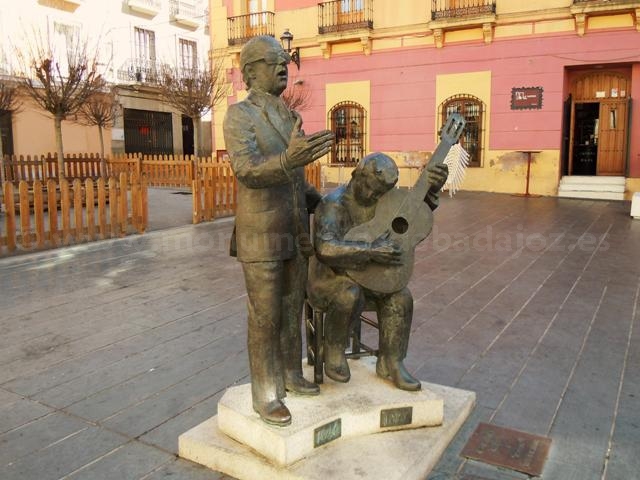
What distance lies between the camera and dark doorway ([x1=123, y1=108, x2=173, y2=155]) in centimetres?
2393

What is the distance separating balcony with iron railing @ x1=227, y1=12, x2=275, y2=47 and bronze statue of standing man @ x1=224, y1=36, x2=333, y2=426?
1734cm

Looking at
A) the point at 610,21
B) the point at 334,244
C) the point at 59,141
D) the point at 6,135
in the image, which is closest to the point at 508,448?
the point at 334,244

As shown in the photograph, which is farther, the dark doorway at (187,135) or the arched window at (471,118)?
the dark doorway at (187,135)

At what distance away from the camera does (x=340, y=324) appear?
277cm

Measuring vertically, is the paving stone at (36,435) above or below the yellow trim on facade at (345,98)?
below

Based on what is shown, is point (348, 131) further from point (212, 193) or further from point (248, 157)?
point (248, 157)

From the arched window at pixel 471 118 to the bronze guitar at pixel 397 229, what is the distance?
13.4 m

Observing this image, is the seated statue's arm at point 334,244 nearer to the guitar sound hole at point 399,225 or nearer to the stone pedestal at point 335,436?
the guitar sound hole at point 399,225

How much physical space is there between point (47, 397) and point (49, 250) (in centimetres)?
484

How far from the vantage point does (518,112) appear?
14883 mm

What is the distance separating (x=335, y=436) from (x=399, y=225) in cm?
100

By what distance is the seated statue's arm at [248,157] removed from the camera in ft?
7.07

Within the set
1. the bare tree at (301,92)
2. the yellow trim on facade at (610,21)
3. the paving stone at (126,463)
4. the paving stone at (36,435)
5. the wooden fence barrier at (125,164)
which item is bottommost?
the paving stone at (126,463)

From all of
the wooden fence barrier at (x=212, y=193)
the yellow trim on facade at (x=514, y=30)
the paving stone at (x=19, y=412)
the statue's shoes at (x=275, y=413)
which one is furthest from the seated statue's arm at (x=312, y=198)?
the yellow trim on facade at (x=514, y=30)
